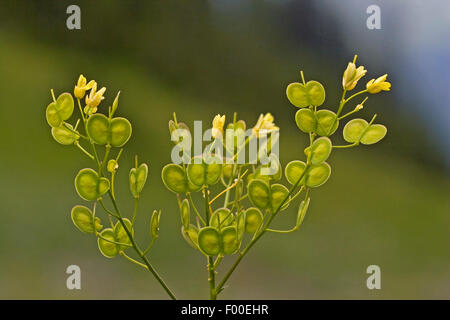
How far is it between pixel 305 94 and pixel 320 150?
0.05m

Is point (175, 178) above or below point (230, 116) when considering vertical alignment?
below

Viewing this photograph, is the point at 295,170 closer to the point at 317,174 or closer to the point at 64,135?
the point at 317,174

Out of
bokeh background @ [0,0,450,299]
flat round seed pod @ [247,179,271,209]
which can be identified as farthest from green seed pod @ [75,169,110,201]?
bokeh background @ [0,0,450,299]

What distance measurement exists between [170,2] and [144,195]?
549 mm

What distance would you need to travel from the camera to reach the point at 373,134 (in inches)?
13.9

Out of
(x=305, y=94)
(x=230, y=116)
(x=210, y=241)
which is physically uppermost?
(x=230, y=116)

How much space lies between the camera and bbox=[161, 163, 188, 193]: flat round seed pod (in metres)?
0.33

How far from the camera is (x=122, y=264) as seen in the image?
45.2 inches

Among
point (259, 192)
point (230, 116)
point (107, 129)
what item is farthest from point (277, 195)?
point (230, 116)

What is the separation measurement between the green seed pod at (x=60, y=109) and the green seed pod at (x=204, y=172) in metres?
0.10

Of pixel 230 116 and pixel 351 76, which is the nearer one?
pixel 351 76

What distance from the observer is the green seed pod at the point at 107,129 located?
328 millimetres

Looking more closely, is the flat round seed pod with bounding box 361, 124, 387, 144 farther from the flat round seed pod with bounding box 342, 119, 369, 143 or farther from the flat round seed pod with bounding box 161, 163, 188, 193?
the flat round seed pod with bounding box 161, 163, 188, 193

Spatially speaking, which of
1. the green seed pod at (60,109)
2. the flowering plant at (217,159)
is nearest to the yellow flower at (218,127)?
the flowering plant at (217,159)
